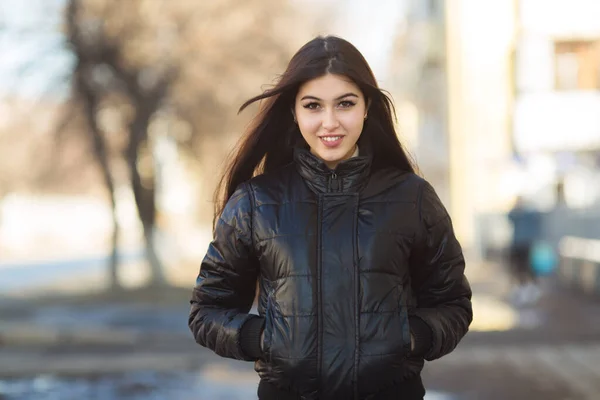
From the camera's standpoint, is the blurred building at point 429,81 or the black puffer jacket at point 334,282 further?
the blurred building at point 429,81

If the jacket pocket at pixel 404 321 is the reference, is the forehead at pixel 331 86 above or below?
above

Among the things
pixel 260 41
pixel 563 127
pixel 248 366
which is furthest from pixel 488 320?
pixel 563 127

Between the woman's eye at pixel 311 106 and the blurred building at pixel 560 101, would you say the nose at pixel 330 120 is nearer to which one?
the woman's eye at pixel 311 106

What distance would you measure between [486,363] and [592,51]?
19.0 meters

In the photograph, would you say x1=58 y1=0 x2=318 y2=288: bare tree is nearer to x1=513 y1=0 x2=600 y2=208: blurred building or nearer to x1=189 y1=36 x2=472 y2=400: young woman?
x1=513 y1=0 x2=600 y2=208: blurred building

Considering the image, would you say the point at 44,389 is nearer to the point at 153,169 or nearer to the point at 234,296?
the point at 234,296

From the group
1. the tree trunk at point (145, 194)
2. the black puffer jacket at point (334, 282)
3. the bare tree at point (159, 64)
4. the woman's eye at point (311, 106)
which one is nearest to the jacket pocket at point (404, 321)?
the black puffer jacket at point (334, 282)

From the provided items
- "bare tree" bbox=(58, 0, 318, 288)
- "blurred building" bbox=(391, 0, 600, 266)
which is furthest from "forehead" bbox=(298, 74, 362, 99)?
"blurred building" bbox=(391, 0, 600, 266)

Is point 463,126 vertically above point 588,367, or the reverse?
point 463,126

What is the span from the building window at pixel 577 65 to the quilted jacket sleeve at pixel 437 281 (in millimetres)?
25030

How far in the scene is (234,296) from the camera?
2465mm

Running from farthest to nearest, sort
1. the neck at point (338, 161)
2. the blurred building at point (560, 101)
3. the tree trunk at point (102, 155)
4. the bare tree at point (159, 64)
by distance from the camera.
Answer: the blurred building at point (560, 101), the tree trunk at point (102, 155), the bare tree at point (159, 64), the neck at point (338, 161)

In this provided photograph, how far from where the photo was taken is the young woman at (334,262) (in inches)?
87.4

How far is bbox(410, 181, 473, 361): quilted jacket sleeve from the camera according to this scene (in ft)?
7.81
